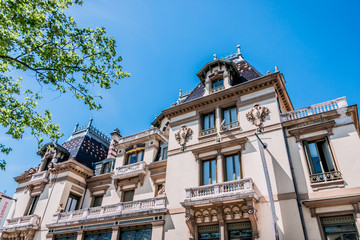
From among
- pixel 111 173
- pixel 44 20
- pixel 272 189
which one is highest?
pixel 44 20

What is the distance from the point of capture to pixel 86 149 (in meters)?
31.5

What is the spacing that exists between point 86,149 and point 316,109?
25462 mm

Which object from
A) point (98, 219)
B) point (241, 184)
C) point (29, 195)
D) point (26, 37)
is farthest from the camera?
point (29, 195)

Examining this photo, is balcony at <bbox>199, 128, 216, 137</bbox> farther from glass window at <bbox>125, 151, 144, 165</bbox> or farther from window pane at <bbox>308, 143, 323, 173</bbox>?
glass window at <bbox>125, 151, 144, 165</bbox>

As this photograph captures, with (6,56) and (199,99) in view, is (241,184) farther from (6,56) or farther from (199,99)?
(6,56)

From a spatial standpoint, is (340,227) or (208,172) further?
(208,172)

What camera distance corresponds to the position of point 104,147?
117 feet

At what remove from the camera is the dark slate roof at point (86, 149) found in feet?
98.1

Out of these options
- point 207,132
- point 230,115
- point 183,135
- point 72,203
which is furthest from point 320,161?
point 72,203

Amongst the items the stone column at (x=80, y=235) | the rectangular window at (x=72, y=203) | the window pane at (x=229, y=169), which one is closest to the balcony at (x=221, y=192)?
the window pane at (x=229, y=169)

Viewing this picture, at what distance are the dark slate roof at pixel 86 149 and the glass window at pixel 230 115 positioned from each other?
58.5ft

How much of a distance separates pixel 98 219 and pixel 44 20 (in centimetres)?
1535

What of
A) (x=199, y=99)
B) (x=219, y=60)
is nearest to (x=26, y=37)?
(x=199, y=99)

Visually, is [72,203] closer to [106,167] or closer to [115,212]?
[106,167]
